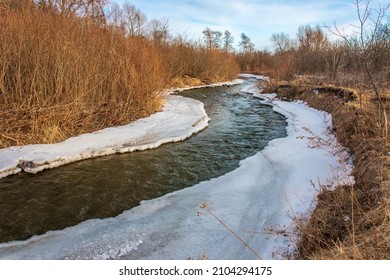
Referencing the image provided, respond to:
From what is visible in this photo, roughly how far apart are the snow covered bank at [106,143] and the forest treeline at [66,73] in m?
0.47

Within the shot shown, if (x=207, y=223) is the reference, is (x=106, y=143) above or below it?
above

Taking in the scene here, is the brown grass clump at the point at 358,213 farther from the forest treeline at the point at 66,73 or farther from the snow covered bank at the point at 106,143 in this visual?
the forest treeline at the point at 66,73

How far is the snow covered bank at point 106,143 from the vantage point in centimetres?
609

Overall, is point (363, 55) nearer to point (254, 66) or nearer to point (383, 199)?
point (383, 199)

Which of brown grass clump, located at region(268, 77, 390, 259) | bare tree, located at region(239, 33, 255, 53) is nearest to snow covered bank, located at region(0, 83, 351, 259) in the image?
brown grass clump, located at region(268, 77, 390, 259)

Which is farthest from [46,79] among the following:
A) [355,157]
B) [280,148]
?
[355,157]

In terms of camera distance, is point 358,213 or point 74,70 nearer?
point 358,213

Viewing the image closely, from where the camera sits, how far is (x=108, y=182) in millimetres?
5590

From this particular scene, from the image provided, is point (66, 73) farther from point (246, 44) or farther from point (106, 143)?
point (246, 44)

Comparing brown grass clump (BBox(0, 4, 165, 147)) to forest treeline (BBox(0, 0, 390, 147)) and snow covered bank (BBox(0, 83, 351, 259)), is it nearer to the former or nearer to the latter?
forest treeline (BBox(0, 0, 390, 147))

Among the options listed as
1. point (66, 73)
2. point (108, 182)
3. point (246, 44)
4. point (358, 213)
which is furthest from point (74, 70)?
point (246, 44)

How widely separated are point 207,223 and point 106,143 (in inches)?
176

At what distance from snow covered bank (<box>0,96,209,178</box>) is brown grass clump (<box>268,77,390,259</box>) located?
483 centimetres

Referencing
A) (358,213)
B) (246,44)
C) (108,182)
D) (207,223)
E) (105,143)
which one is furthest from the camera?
(246,44)
